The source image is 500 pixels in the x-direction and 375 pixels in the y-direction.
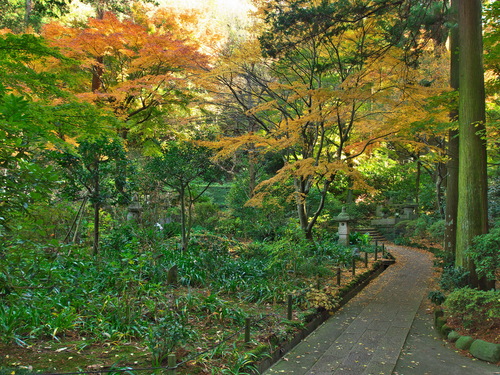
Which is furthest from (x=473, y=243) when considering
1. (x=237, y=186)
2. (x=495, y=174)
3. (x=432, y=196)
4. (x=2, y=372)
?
(x=432, y=196)

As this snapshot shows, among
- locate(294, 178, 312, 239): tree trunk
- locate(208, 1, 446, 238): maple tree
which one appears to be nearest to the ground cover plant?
locate(294, 178, 312, 239): tree trunk

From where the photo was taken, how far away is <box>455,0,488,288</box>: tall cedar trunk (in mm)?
6684

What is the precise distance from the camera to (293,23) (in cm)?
775

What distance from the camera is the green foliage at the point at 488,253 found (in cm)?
559

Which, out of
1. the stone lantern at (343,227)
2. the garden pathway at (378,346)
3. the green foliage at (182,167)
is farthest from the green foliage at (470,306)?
the stone lantern at (343,227)

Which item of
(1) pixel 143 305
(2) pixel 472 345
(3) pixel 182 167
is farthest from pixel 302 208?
(1) pixel 143 305

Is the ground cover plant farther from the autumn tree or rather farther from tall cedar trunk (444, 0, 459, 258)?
tall cedar trunk (444, 0, 459, 258)

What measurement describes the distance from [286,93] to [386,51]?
4180mm

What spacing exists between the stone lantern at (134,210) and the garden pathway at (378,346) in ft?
17.9

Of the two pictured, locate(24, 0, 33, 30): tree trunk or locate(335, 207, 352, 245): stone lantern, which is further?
locate(24, 0, 33, 30): tree trunk

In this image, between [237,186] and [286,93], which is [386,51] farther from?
[237,186]

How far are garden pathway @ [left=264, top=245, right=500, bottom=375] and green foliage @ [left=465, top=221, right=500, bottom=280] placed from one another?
1.27 meters

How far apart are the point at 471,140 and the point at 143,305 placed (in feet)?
20.1

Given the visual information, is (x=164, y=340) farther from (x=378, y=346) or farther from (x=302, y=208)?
(x=302, y=208)
